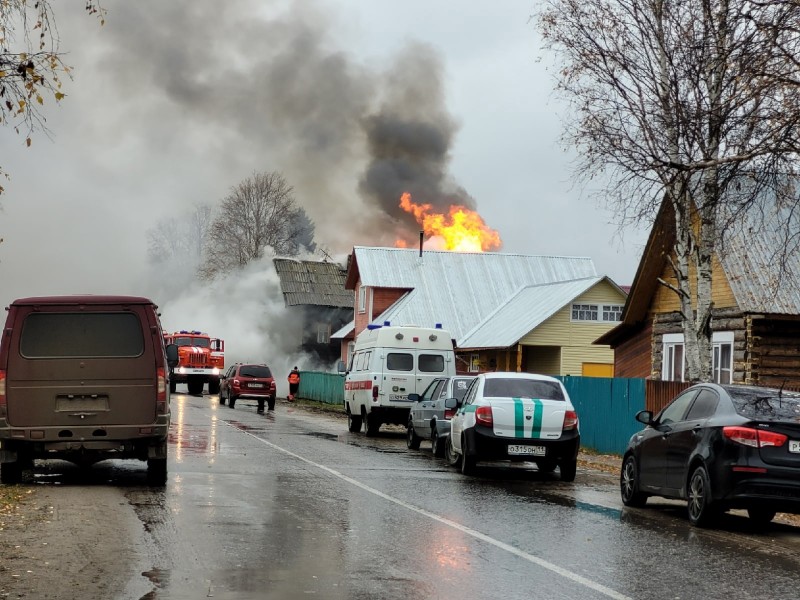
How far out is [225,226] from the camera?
285 ft

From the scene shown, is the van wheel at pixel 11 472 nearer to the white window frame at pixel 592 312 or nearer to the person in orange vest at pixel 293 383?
the white window frame at pixel 592 312

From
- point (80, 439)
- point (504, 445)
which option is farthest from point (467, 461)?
point (80, 439)

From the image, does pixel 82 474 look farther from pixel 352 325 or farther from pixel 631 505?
pixel 352 325

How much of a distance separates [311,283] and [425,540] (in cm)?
7244

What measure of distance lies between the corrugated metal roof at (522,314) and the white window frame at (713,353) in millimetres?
12886

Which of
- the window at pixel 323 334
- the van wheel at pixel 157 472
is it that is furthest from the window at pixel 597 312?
the van wheel at pixel 157 472

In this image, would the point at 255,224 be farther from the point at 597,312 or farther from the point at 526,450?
the point at 526,450

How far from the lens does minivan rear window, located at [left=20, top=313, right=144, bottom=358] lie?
15.3 metres

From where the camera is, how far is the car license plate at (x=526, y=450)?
18391 millimetres

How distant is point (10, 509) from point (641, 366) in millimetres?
25738

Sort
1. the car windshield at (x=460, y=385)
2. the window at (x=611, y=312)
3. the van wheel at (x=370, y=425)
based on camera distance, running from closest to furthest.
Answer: the car windshield at (x=460, y=385) → the van wheel at (x=370, y=425) → the window at (x=611, y=312)

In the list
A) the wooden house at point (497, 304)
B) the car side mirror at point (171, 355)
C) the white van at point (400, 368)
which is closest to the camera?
the car side mirror at point (171, 355)

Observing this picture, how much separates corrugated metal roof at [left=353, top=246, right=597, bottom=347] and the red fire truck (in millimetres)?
8688

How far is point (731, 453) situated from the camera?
12438 millimetres
